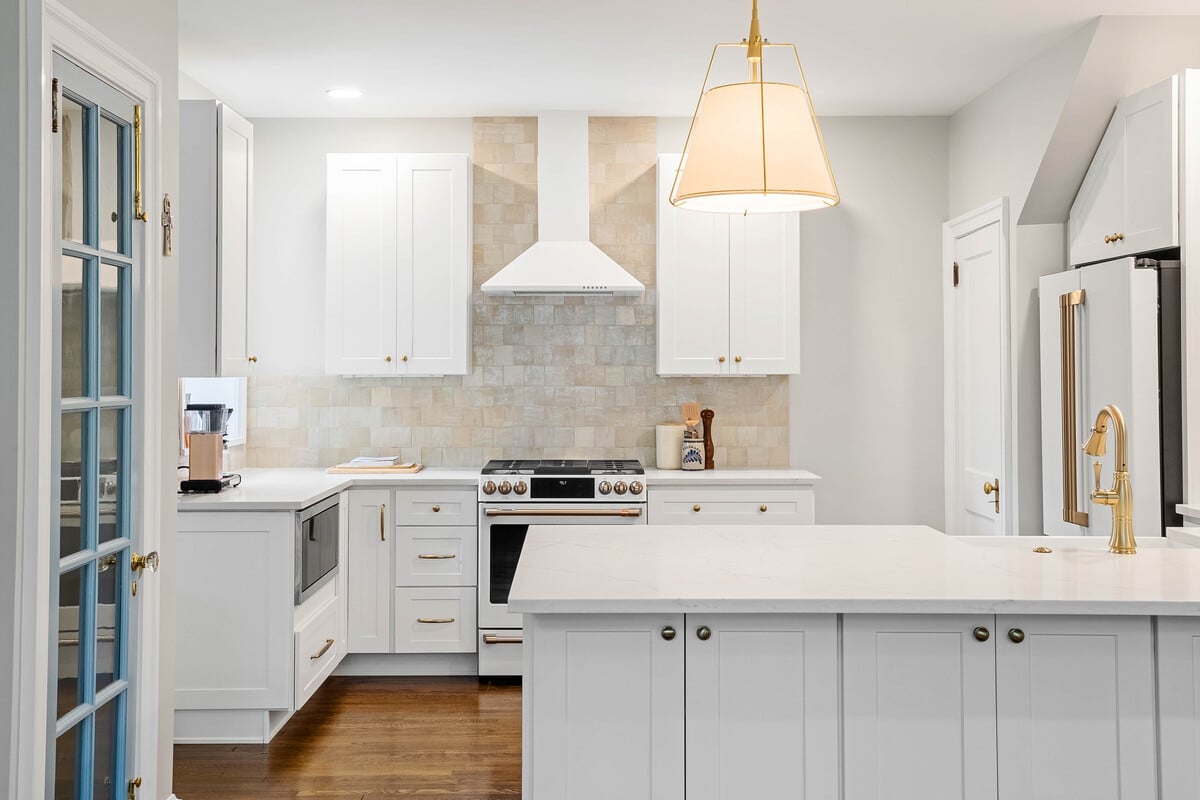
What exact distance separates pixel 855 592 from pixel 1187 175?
2.22 metres

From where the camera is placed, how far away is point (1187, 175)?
10.4 feet

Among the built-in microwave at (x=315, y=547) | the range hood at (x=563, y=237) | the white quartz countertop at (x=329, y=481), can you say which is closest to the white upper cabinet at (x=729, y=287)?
the range hood at (x=563, y=237)

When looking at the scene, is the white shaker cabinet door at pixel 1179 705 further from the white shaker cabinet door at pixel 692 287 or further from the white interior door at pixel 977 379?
the white shaker cabinet door at pixel 692 287

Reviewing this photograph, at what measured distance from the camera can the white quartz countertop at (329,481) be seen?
3527 millimetres

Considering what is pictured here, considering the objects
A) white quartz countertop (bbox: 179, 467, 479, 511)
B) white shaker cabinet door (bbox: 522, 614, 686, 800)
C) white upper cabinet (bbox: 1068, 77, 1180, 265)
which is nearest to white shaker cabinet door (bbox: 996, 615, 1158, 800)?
white shaker cabinet door (bbox: 522, 614, 686, 800)

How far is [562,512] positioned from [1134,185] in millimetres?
2686

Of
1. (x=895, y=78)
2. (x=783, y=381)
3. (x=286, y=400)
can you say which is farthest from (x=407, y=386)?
(x=895, y=78)

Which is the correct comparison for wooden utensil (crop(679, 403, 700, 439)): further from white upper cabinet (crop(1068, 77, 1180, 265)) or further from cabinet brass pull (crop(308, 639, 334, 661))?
cabinet brass pull (crop(308, 639, 334, 661))

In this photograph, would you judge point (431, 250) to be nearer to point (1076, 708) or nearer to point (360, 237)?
point (360, 237)

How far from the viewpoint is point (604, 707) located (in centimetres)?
200

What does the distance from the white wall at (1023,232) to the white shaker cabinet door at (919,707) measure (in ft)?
7.71

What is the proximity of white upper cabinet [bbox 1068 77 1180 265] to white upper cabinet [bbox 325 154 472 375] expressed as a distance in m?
2.80

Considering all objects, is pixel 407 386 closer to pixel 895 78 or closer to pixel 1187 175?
pixel 895 78

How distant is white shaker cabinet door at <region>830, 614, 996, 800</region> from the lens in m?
1.98
